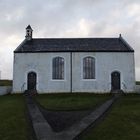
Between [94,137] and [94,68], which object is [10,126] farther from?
[94,68]

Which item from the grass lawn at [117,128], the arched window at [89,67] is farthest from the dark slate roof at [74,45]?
the grass lawn at [117,128]

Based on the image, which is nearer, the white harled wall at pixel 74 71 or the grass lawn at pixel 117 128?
the grass lawn at pixel 117 128

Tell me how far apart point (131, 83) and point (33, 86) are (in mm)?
12912

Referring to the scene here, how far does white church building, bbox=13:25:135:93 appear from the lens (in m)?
37.1

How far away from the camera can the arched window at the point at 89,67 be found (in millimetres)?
37406

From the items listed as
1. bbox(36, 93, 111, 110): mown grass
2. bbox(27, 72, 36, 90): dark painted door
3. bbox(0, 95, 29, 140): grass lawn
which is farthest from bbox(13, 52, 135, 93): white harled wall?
bbox(0, 95, 29, 140): grass lawn

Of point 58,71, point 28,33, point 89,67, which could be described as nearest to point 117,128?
point 89,67

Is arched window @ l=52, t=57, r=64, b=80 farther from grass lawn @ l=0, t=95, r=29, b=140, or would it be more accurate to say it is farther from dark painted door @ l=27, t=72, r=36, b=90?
grass lawn @ l=0, t=95, r=29, b=140

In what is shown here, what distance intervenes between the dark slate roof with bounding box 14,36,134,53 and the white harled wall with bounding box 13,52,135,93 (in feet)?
1.92

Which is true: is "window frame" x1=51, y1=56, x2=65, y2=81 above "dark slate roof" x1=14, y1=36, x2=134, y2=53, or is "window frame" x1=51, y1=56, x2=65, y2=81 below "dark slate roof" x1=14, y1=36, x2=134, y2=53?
below

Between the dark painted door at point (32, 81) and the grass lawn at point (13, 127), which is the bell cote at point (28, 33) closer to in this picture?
the dark painted door at point (32, 81)

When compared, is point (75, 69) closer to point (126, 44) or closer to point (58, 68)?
point (58, 68)

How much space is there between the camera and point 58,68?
124 feet

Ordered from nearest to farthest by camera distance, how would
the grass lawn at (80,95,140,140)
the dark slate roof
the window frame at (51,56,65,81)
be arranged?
the grass lawn at (80,95,140,140)
the window frame at (51,56,65,81)
the dark slate roof
